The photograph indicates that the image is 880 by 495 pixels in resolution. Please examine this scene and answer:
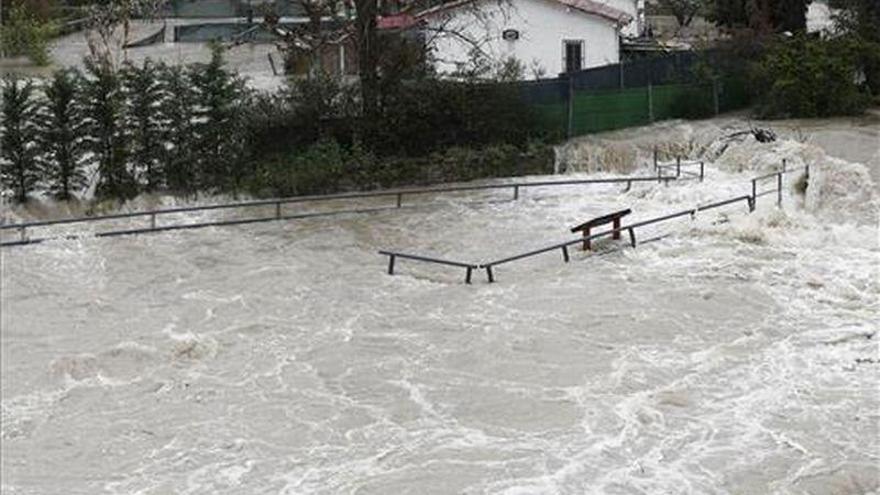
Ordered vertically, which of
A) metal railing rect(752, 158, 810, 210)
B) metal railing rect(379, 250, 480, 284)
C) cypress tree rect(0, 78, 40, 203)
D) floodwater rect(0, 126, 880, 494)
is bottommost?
floodwater rect(0, 126, 880, 494)

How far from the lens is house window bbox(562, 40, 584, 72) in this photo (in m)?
34.7

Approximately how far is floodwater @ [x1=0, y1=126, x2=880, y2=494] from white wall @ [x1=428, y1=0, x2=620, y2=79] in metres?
12.1

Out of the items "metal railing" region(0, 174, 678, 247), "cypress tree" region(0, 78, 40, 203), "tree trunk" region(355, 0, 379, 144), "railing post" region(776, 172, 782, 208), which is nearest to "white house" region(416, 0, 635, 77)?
"tree trunk" region(355, 0, 379, 144)

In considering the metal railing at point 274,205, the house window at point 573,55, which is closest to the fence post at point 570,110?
the metal railing at point 274,205

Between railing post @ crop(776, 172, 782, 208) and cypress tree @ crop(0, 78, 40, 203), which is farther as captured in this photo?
cypress tree @ crop(0, 78, 40, 203)

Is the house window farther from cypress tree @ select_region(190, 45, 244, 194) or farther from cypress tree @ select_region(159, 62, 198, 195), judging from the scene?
cypress tree @ select_region(159, 62, 198, 195)

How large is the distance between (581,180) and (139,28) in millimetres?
32811

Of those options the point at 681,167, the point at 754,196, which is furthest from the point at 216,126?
the point at 754,196

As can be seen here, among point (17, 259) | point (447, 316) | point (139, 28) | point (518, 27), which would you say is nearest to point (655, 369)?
point (447, 316)

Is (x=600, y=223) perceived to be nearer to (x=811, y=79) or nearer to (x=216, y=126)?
(x=216, y=126)

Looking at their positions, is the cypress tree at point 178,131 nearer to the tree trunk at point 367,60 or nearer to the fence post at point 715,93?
the tree trunk at point 367,60

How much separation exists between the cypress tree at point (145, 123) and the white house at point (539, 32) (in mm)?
9650

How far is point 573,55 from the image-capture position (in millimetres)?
34875

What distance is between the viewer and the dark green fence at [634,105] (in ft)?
94.3
